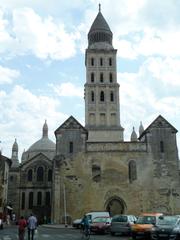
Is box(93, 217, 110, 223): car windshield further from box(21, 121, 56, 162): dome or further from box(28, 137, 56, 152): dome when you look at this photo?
box(28, 137, 56, 152): dome

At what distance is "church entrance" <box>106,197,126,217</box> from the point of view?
4157 cm

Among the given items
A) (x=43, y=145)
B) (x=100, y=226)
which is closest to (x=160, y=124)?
(x=100, y=226)

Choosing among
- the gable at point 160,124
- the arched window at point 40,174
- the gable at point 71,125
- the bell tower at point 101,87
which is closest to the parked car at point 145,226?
the gable at point 160,124

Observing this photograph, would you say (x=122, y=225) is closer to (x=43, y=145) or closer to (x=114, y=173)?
(x=114, y=173)

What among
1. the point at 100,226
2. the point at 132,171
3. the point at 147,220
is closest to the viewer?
the point at 147,220

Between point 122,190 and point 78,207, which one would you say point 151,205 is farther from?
point 78,207

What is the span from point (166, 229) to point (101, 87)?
4728 cm

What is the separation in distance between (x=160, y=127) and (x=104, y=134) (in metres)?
15.8

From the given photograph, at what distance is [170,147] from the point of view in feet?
143

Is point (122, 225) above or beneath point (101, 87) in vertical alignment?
beneath

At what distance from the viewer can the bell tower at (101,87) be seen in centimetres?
5919

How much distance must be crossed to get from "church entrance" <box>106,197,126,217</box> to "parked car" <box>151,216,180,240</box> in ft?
69.4

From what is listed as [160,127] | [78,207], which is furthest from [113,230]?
[160,127]

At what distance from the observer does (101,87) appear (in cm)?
6431
